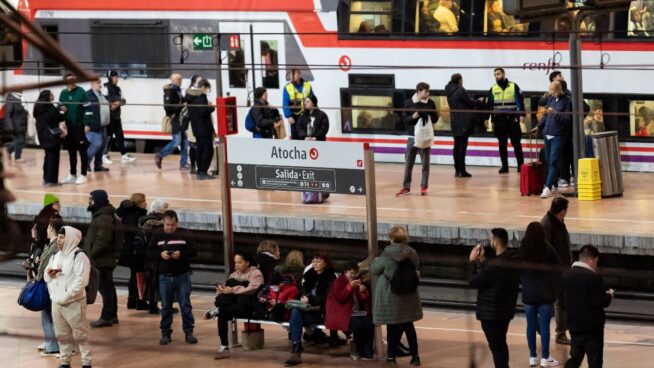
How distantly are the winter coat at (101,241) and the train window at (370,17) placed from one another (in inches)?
384

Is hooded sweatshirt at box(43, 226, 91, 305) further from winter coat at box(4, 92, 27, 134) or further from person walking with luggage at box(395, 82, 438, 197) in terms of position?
winter coat at box(4, 92, 27, 134)

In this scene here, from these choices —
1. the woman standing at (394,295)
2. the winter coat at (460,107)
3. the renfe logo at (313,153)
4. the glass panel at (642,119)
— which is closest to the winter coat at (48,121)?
the winter coat at (460,107)

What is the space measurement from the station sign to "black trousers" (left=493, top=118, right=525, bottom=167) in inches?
305

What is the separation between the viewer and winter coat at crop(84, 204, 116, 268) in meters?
18.3

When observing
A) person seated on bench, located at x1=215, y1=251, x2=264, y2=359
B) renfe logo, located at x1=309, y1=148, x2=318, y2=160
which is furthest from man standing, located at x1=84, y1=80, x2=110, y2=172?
person seated on bench, located at x1=215, y1=251, x2=264, y2=359

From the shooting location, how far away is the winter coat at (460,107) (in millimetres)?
24547

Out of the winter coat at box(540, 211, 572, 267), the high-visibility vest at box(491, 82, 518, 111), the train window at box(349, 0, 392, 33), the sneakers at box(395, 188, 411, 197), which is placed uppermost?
the train window at box(349, 0, 392, 33)

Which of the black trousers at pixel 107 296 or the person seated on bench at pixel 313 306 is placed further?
the black trousers at pixel 107 296

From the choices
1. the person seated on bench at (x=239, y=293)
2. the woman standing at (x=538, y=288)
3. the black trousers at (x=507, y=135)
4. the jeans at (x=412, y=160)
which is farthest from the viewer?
the black trousers at (x=507, y=135)

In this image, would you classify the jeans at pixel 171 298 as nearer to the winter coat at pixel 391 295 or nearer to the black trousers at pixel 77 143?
the winter coat at pixel 391 295

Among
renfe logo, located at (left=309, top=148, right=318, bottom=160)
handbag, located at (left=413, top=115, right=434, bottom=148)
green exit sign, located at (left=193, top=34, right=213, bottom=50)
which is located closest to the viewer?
renfe logo, located at (left=309, top=148, right=318, bottom=160)

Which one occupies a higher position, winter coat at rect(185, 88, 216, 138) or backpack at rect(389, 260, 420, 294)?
winter coat at rect(185, 88, 216, 138)

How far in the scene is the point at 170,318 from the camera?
17.4 metres

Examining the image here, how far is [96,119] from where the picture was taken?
26.0m
